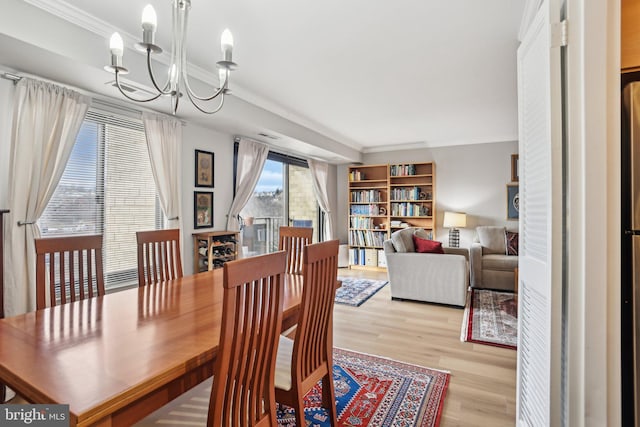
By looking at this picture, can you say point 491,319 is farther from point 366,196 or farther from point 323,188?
point 323,188

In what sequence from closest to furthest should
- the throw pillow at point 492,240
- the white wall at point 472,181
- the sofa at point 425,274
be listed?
1. the sofa at point 425,274
2. the throw pillow at point 492,240
3. the white wall at point 472,181

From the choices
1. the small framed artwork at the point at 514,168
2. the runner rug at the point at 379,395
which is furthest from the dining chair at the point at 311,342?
the small framed artwork at the point at 514,168

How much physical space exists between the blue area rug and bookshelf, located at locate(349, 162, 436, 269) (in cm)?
111

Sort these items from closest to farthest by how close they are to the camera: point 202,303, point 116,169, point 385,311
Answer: point 202,303
point 116,169
point 385,311

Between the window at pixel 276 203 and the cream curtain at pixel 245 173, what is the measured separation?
0.33m

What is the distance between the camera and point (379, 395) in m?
2.20

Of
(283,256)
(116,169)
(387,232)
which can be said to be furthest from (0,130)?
(387,232)

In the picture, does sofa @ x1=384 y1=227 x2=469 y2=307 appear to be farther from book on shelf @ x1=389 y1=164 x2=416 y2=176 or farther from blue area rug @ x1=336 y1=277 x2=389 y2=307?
book on shelf @ x1=389 y1=164 x2=416 y2=176

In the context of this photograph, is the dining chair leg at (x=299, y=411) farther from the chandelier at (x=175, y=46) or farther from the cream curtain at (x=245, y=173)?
the cream curtain at (x=245, y=173)

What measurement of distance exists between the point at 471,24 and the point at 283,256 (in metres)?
2.15

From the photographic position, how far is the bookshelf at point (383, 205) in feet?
20.9

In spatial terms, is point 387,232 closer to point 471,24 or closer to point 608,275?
point 471,24

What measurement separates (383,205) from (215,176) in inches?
147

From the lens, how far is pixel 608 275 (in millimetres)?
1018
